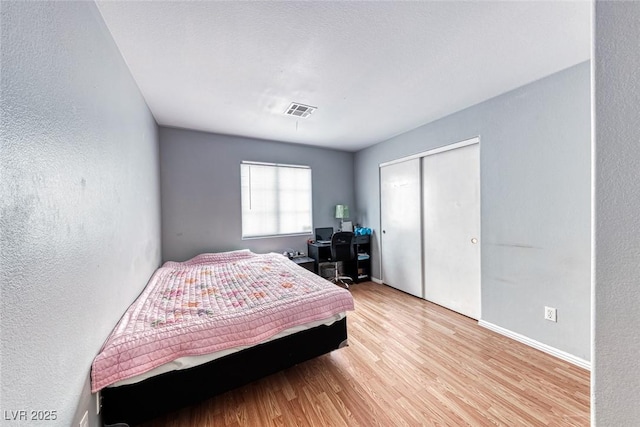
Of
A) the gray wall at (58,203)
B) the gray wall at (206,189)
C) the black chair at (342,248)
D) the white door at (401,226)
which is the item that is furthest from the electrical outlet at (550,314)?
the gray wall at (58,203)

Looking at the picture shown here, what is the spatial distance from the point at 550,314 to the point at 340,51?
9.50ft

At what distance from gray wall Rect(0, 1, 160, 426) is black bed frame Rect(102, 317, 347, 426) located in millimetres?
144

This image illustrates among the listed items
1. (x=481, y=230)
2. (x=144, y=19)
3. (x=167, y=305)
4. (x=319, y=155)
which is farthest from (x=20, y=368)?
(x=319, y=155)

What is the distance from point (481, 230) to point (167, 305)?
10.4 feet

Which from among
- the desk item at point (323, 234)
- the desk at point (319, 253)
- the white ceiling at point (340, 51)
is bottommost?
the desk at point (319, 253)

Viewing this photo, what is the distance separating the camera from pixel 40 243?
2.62ft

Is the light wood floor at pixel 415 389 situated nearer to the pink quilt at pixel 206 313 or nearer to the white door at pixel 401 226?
the pink quilt at pixel 206 313

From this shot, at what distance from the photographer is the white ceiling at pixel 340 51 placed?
1354 mm

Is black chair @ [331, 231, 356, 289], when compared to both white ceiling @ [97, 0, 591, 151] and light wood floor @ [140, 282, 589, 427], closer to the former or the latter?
light wood floor @ [140, 282, 589, 427]

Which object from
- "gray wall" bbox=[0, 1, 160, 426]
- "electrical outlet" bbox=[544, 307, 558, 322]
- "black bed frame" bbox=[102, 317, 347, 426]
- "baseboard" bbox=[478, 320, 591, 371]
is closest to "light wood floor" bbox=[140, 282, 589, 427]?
"baseboard" bbox=[478, 320, 591, 371]

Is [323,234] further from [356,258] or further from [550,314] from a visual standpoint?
[550,314]

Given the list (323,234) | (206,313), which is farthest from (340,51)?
(323,234)

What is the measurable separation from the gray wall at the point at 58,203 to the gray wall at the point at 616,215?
1631 mm

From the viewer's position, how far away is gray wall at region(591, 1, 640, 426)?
0.55 m
